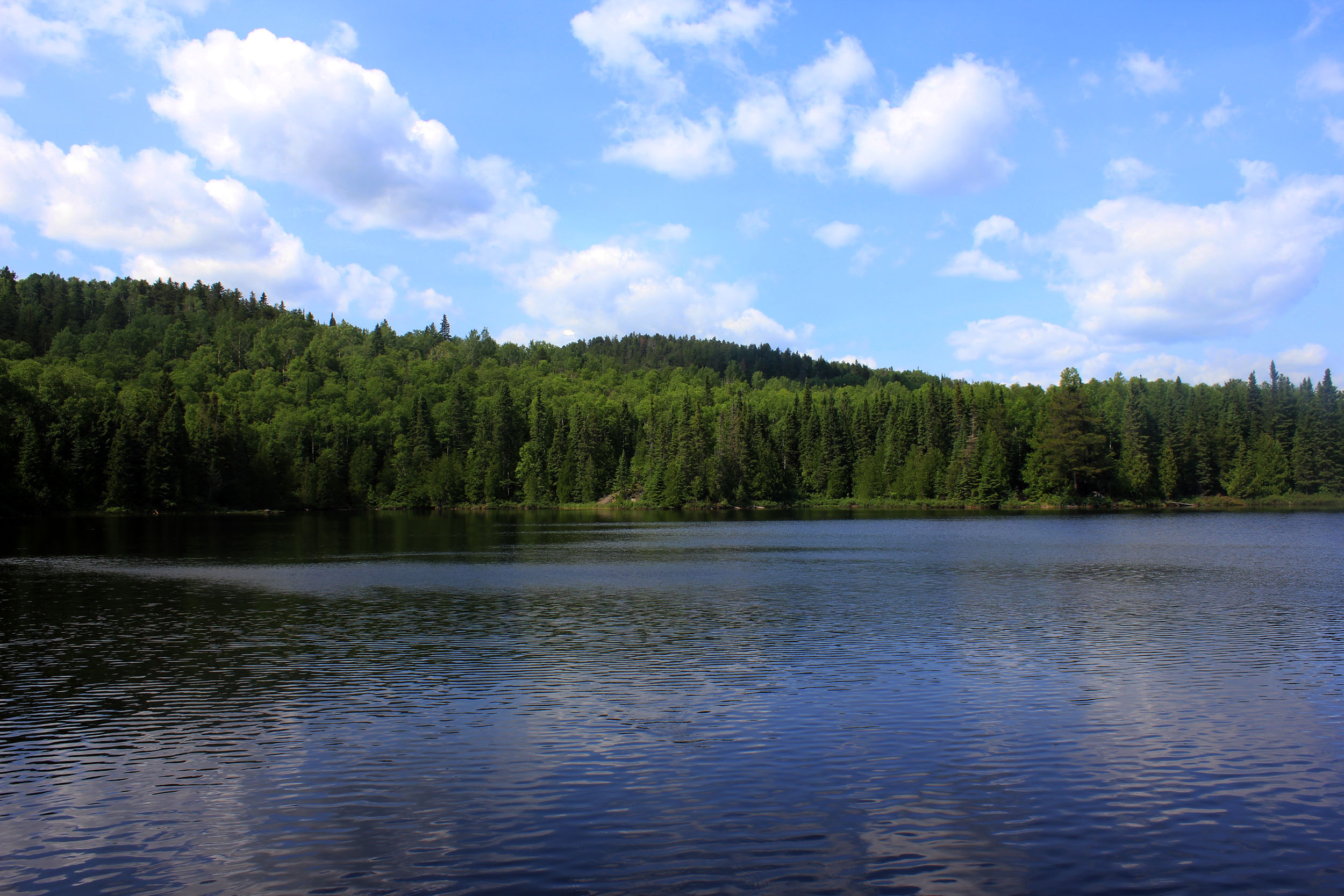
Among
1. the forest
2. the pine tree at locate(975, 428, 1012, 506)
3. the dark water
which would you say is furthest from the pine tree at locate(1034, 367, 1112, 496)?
the dark water

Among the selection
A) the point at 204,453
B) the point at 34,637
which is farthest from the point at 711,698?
the point at 204,453

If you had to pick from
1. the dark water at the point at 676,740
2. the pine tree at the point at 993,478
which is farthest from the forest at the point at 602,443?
the dark water at the point at 676,740

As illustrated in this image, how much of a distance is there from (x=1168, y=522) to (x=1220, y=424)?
71.1m

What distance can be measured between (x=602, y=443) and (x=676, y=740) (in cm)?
15565

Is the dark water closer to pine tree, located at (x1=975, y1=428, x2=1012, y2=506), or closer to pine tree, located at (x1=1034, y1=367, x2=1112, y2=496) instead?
pine tree, located at (x1=1034, y1=367, x2=1112, y2=496)

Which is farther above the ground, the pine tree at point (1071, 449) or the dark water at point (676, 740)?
the pine tree at point (1071, 449)

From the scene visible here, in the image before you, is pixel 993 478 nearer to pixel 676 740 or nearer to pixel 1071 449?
pixel 1071 449

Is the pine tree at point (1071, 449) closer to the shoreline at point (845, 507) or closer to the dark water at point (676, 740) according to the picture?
the shoreline at point (845, 507)

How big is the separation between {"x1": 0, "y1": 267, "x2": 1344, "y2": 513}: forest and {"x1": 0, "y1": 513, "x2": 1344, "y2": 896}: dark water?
9822 centimetres

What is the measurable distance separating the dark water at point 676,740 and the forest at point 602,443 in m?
98.2

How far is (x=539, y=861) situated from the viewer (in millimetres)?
11195

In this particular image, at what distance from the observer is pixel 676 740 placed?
16359mm

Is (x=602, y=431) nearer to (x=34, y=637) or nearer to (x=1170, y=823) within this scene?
(x=34, y=637)

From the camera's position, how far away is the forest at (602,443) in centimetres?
12231
